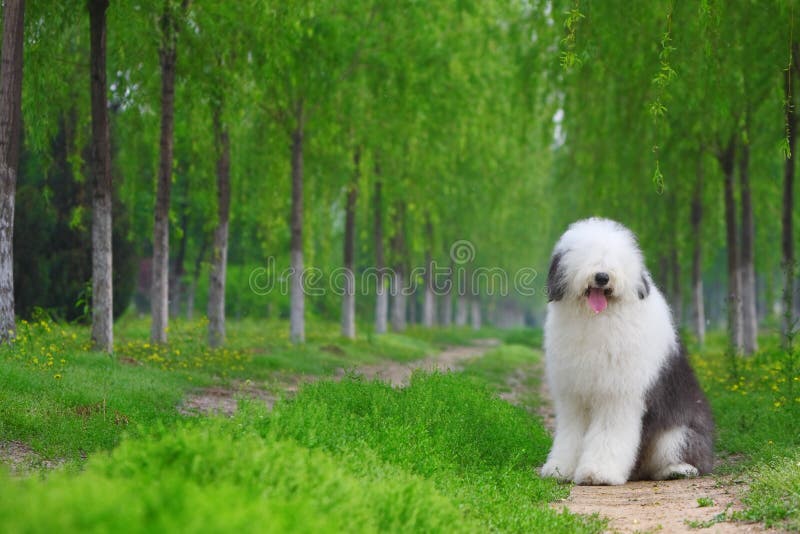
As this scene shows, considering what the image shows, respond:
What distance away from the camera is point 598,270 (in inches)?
295

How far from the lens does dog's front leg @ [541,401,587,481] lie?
7.85 meters

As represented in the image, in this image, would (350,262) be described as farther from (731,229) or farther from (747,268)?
(747,268)

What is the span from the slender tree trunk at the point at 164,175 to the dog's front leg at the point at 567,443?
9.17 m

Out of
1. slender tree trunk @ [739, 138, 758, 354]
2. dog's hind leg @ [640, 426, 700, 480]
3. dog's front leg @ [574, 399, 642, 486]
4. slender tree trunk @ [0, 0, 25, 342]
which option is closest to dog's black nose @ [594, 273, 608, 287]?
dog's front leg @ [574, 399, 642, 486]

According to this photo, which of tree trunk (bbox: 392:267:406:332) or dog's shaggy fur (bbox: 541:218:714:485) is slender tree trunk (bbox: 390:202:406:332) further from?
dog's shaggy fur (bbox: 541:218:714:485)

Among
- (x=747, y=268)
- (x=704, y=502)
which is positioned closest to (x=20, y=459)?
(x=704, y=502)

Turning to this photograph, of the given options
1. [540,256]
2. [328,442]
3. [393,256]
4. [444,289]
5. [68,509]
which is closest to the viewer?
[68,509]

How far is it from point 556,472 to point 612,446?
540 mm

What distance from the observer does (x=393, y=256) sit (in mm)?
30688

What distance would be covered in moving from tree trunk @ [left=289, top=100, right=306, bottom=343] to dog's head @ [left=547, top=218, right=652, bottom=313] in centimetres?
1293

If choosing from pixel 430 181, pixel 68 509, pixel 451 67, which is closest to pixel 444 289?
pixel 430 181

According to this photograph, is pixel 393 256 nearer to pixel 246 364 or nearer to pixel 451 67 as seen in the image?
pixel 451 67

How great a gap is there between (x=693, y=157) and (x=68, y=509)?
19.0 metres

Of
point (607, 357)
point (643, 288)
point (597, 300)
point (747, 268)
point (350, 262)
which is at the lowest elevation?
point (607, 357)
